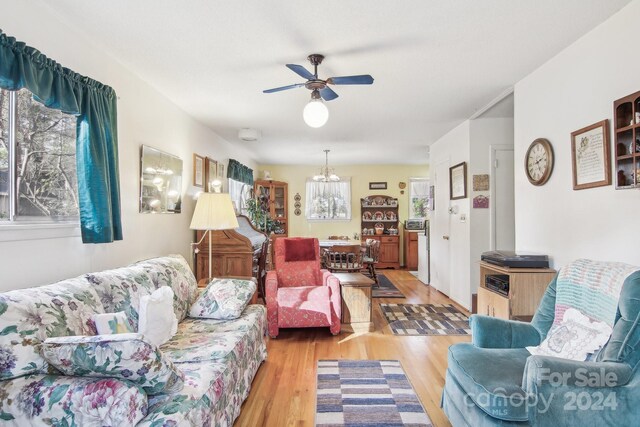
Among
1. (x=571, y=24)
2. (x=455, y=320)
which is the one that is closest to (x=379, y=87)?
(x=571, y=24)

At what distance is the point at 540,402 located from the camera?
1483 mm

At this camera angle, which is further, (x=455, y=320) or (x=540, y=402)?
(x=455, y=320)

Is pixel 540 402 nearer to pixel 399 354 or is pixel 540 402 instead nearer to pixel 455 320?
pixel 399 354

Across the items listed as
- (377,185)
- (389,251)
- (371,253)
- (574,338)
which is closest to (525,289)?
(574,338)

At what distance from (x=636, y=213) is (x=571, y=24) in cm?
124

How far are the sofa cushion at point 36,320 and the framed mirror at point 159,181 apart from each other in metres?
1.44

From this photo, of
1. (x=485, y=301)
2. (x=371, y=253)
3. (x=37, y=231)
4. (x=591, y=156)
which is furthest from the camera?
(x=371, y=253)

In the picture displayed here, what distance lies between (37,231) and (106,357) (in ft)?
3.71

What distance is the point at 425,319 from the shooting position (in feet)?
13.8

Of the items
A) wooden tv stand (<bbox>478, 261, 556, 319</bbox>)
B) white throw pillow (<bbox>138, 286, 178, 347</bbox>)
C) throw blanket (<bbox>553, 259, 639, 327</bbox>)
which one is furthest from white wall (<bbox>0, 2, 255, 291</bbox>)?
wooden tv stand (<bbox>478, 261, 556, 319</bbox>)

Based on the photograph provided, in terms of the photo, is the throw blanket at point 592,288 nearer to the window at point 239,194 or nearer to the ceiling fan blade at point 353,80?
the ceiling fan blade at point 353,80

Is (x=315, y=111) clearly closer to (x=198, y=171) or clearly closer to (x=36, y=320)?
(x=36, y=320)

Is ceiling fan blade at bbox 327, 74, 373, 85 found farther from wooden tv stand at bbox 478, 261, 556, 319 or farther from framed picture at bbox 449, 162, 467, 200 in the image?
framed picture at bbox 449, 162, 467, 200

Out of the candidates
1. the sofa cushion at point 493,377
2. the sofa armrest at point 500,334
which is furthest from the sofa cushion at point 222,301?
the sofa armrest at point 500,334
